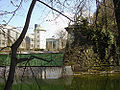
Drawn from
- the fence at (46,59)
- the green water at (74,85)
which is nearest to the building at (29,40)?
the green water at (74,85)

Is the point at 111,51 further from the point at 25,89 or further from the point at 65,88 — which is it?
the point at 25,89

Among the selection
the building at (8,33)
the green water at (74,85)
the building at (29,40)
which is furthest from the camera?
the building at (29,40)

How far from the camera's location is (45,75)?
34.8 feet

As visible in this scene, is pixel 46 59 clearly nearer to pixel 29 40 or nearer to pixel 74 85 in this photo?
pixel 74 85

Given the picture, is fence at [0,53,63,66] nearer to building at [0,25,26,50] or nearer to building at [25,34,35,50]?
building at [0,25,26,50]

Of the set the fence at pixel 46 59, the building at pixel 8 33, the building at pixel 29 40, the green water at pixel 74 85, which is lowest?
the green water at pixel 74 85

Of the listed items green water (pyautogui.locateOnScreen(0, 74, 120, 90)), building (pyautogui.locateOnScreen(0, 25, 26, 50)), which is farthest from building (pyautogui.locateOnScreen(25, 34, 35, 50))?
building (pyautogui.locateOnScreen(0, 25, 26, 50))

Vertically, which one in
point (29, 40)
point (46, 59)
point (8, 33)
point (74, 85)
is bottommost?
point (74, 85)

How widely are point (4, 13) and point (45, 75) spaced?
8.38 meters

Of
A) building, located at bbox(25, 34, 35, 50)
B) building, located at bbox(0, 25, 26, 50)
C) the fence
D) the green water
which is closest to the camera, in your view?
the fence

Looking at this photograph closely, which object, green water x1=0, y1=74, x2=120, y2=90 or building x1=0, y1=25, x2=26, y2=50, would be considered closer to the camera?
building x1=0, y1=25, x2=26, y2=50

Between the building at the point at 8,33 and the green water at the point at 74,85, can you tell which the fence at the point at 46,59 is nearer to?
the building at the point at 8,33

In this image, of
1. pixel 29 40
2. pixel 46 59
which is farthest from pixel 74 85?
pixel 29 40

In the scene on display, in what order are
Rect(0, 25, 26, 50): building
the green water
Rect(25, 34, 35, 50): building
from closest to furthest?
1. Rect(0, 25, 26, 50): building
2. the green water
3. Rect(25, 34, 35, 50): building
